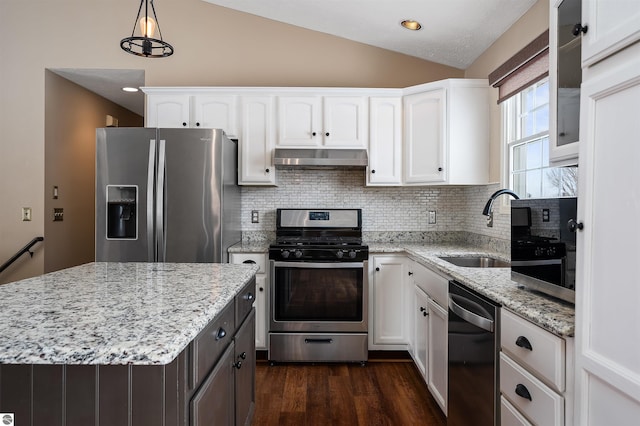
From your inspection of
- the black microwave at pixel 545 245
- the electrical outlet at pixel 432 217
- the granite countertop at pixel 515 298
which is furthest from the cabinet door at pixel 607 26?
the electrical outlet at pixel 432 217

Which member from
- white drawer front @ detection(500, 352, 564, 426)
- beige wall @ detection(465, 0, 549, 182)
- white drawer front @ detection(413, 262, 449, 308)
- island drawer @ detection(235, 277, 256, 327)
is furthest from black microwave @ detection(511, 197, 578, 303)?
beige wall @ detection(465, 0, 549, 182)

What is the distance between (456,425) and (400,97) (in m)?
2.48

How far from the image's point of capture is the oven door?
3.01m

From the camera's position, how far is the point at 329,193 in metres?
3.60

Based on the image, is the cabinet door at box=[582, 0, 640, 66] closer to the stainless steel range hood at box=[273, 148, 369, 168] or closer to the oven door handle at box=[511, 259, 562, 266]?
the oven door handle at box=[511, 259, 562, 266]

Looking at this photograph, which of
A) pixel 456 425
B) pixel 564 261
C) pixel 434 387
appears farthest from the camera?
pixel 434 387

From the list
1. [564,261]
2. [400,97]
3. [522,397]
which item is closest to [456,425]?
[522,397]

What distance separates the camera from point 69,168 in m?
3.93

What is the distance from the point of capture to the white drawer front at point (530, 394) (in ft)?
3.67

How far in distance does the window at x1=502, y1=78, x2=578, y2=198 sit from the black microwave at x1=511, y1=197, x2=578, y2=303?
846mm

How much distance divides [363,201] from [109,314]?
9.10 ft

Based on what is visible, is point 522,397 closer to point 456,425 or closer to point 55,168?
point 456,425

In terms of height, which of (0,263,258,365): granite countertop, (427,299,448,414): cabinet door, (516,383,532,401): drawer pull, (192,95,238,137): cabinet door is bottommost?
(427,299,448,414): cabinet door

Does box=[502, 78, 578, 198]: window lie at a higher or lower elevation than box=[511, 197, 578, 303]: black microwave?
higher
